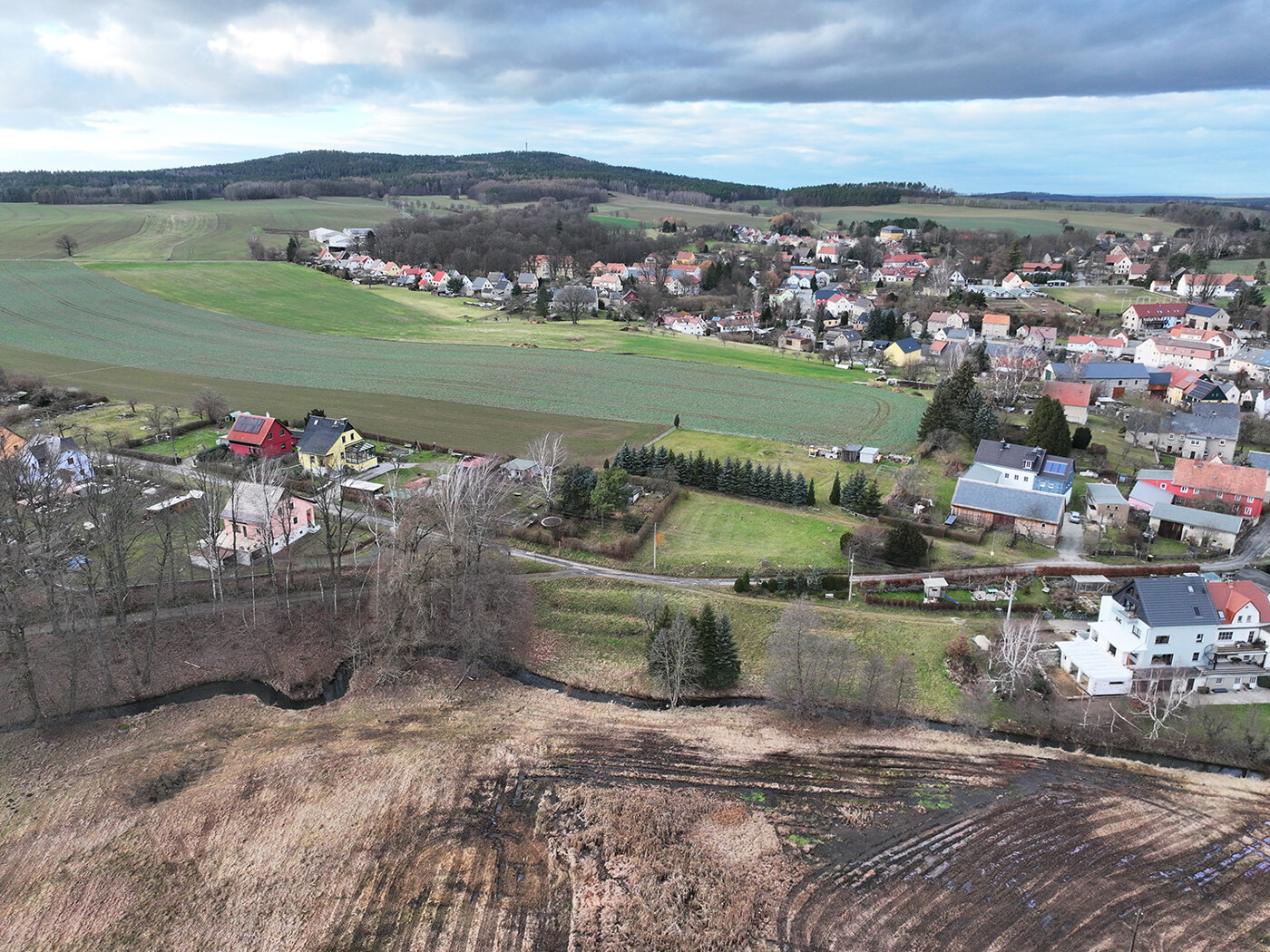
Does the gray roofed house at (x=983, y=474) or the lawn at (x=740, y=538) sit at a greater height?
the gray roofed house at (x=983, y=474)

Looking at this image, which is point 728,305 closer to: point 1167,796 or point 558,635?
point 558,635

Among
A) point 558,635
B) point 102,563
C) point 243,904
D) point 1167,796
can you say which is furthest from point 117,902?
point 1167,796

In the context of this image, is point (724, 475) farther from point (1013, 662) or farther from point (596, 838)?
point (596, 838)

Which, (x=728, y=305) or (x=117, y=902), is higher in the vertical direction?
(x=728, y=305)

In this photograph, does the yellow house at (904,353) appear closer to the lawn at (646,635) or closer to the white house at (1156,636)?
the lawn at (646,635)

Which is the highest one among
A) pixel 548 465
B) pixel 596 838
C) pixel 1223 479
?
pixel 1223 479

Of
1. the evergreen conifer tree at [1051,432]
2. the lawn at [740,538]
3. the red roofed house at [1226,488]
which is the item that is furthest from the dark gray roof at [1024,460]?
the lawn at [740,538]

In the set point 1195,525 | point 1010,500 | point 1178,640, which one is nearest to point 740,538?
point 1010,500
